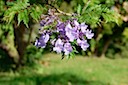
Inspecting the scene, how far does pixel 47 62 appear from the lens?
489 inches

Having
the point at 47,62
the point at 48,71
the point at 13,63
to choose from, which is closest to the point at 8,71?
the point at 13,63

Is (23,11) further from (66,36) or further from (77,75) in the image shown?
(77,75)

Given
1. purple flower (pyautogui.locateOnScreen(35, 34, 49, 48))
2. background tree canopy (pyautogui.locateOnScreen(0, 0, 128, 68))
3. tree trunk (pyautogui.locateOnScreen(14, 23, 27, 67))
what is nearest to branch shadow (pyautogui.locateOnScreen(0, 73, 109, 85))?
background tree canopy (pyautogui.locateOnScreen(0, 0, 128, 68))

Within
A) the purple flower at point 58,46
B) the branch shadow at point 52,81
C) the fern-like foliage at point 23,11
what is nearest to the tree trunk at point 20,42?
the branch shadow at point 52,81

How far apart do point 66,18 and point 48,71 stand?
8.36 meters

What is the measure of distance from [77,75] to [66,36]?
760cm

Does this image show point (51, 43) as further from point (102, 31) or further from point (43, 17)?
point (102, 31)

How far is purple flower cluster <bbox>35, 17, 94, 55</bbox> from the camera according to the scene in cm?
234

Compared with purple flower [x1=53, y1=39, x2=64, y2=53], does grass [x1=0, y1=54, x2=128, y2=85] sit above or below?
below

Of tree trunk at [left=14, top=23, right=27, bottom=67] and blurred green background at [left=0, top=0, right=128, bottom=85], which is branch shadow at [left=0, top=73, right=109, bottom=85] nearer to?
blurred green background at [left=0, top=0, right=128, bottom=85]

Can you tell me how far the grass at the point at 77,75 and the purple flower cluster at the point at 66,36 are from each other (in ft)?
19.6

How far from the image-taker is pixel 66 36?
7.70ft

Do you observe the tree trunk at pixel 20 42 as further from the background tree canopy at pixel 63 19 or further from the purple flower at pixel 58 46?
the purple flower at pixel 58 46

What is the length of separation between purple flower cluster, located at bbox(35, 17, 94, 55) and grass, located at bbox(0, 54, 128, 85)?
5.99 m
